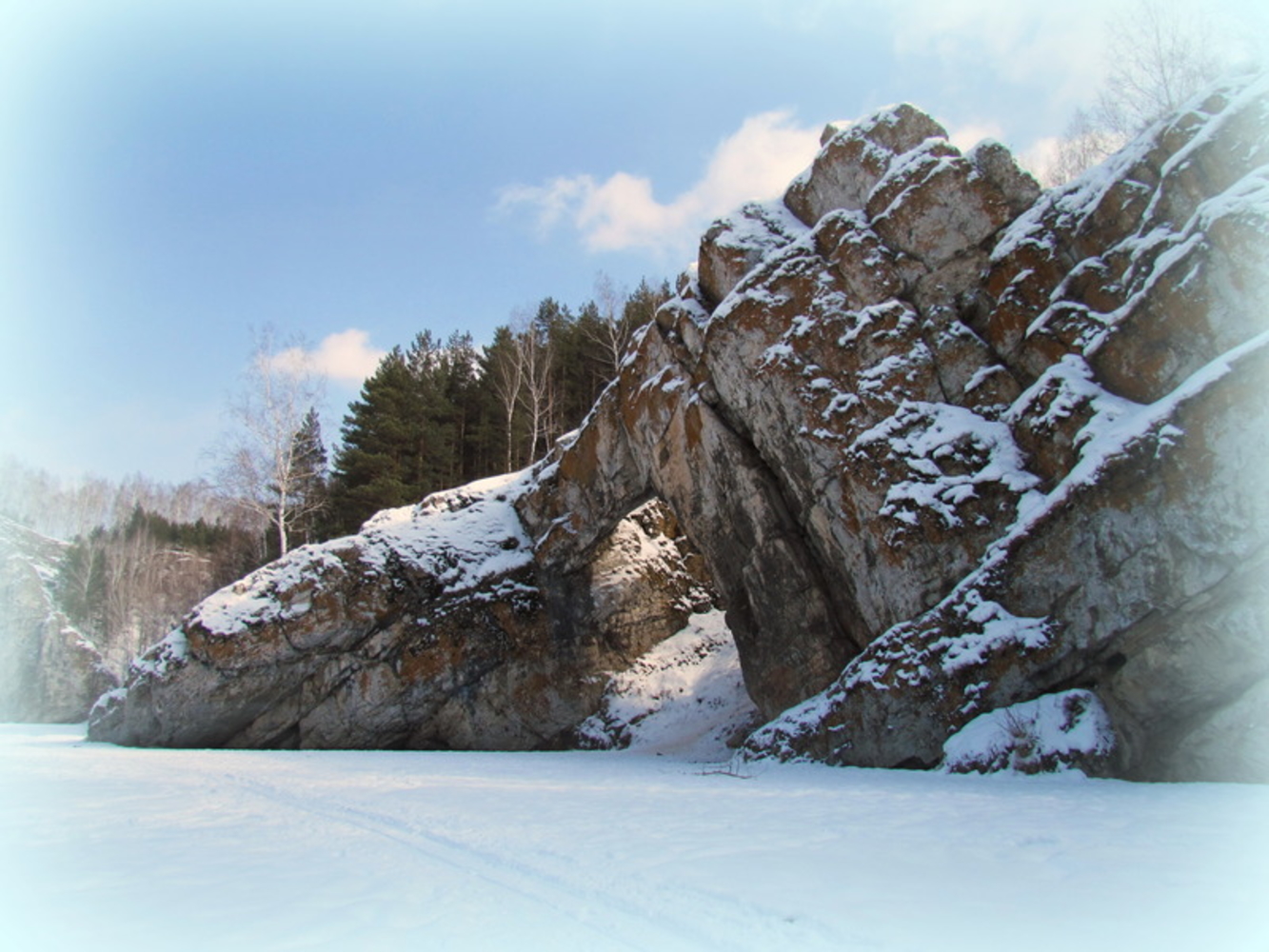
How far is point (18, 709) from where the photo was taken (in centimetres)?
3484

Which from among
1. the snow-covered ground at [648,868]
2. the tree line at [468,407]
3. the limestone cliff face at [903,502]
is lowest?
the snow-covered ground at [648,868]

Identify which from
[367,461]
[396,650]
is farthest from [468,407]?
[396,650]

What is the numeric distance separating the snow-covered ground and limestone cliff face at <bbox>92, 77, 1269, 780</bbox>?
2.35 metres

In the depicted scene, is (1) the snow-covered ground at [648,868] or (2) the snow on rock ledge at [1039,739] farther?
(2) the snow on rock ledge at [1039,739]

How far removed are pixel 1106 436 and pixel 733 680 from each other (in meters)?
12.8

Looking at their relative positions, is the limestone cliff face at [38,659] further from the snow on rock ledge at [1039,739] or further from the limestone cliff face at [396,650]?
the snow on rock ledge at [1039,739]

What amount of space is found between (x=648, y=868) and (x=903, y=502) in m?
10.2

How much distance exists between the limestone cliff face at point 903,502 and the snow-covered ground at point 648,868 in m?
2.35

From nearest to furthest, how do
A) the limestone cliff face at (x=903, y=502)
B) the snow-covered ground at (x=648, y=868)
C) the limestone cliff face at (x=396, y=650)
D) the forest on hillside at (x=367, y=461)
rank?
1. the snow-covered ground at (x=648, y=868)
2. the limestone cliff face at (x=903, y=502)
3. the limestone cliff face at (x=396, y=650)
4. the forest on hillside at (x=367, y=461)

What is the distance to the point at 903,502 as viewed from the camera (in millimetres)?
13711

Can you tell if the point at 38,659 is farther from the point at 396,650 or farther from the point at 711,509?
the point at 711,509

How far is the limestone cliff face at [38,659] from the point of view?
3506cm

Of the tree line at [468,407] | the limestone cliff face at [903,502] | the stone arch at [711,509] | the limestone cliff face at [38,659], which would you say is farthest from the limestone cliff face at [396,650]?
the limestone cliff face at [38,659]

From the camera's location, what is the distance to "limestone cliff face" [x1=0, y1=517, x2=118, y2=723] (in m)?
35.1
